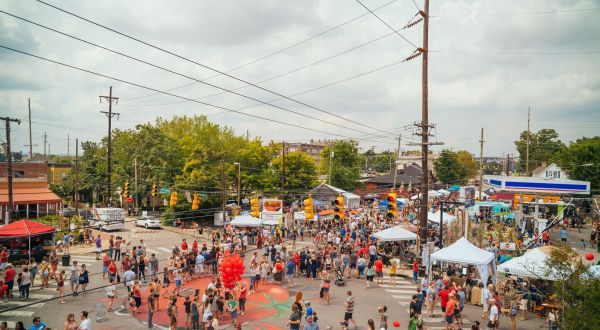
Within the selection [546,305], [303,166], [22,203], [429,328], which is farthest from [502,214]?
[22,203]

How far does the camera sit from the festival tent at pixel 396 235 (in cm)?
2406

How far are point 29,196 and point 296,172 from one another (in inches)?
1231

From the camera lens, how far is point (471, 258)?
17.8m

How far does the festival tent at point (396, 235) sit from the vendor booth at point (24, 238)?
19124 mm

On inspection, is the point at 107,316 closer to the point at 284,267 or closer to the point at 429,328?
the point at 284,267

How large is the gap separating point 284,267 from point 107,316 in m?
9.25

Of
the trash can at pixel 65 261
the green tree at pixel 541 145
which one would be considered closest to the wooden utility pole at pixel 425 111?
the trash can at pixel 65 261

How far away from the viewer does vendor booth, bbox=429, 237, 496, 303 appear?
17.3 meters

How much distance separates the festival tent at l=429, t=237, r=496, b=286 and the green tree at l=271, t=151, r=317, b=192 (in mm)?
35906

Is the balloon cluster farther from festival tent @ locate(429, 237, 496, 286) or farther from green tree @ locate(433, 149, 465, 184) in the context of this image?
green tree @ locate(433, 149, 465, 184)

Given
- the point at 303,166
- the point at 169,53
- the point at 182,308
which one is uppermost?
the point at 169,53

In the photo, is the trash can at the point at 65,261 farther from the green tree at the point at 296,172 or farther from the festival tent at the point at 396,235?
the green tree at the point at 296,172

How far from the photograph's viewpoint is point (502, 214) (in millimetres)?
42750

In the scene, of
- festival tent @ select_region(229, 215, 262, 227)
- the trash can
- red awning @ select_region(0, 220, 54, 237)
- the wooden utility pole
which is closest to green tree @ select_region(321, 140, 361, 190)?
festival tent @ select_region(229, 215, 262, 227)
